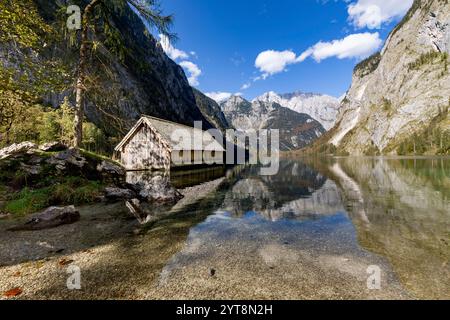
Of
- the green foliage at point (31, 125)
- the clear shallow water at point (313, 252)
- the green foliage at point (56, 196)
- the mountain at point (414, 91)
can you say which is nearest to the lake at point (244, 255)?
the clear shallow water at point (313, 252)

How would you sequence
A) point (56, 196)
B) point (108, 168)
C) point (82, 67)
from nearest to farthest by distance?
point (56, 196) → point (82, 67) → point (108, 168)

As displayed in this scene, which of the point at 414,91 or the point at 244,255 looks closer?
the point at 244,255

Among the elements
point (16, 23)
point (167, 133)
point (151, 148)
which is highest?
point (16, 23)

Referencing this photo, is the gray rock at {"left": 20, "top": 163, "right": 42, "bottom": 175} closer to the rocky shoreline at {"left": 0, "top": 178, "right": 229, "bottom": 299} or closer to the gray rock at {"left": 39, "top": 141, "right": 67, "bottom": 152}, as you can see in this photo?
the gray rock at {"left": 39, "top": 141, "right": 67, "bottom": 152}

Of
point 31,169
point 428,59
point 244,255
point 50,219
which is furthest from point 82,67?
point 428,59

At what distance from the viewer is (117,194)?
14945 millimetres

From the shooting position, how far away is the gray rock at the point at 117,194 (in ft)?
48.4

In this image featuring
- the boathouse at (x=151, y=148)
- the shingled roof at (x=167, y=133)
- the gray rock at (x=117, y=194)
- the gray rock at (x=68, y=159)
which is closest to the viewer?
the gray rock at (x=117, y=194)

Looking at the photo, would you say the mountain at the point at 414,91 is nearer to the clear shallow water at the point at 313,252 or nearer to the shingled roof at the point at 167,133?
the shingled roof at the point at 167,133

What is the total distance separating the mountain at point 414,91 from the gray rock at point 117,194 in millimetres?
141940

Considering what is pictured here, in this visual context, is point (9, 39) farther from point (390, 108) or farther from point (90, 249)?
point (390, 108)

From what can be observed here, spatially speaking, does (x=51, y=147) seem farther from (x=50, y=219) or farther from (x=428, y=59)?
(x=428, y=59)

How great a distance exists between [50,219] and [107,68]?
1319cm

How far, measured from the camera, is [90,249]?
7379 mm
